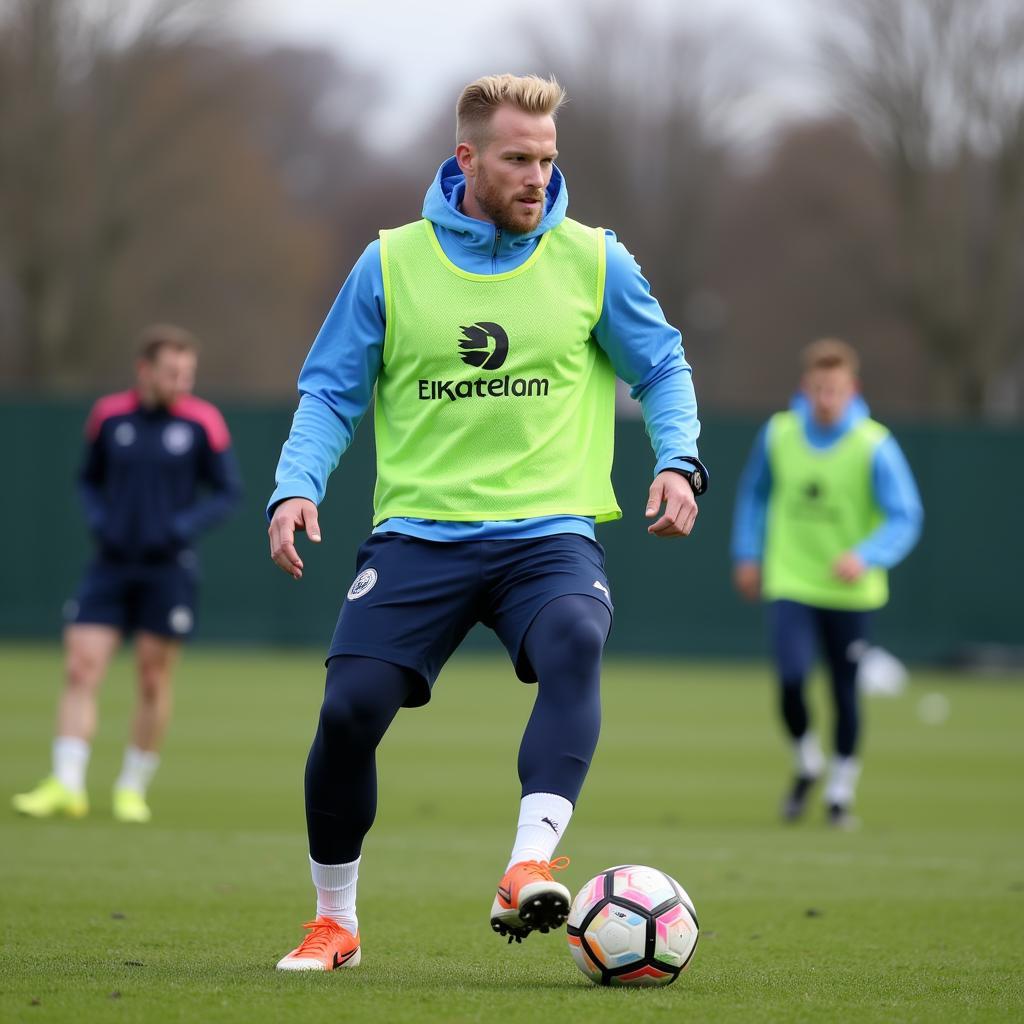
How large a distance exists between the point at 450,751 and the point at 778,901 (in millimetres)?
6868

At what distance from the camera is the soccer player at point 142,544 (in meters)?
10.0

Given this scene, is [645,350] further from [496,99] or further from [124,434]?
[124,434]

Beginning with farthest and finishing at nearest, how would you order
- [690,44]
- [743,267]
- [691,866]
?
[743,267]
[690,44]
[691,866]

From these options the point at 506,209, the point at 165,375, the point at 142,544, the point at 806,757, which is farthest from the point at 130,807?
the point at 506,209

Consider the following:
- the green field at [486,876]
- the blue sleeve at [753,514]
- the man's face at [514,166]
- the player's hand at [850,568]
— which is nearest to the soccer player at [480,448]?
the man's face at [514,166]

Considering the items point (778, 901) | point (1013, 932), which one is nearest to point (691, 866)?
point (778, 901)

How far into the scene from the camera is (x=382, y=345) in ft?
17.8

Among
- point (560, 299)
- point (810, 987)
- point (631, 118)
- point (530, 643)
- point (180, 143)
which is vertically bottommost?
point (810, 987)

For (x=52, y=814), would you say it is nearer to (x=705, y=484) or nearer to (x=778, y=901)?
(x=778, y=901)

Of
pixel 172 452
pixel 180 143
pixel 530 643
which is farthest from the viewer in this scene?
pixel 180 143

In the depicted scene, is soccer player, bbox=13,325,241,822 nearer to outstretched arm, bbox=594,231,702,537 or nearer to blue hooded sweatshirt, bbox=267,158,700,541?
blue hooded sweatshirt, bbox=267,158,700,541

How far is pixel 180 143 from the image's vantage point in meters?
37.6

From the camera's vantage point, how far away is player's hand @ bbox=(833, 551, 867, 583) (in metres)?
10.3

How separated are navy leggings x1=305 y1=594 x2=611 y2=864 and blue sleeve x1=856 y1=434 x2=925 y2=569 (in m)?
5.59
